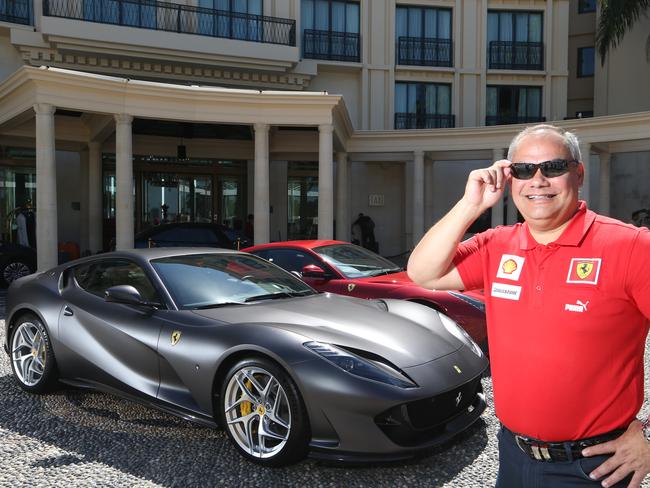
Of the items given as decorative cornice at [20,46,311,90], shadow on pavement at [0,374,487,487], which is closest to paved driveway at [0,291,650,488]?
shadow on pavement at [0,374,487,487]

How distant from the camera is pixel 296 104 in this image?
1437cm

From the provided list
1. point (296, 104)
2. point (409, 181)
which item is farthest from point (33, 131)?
point (409, 181)

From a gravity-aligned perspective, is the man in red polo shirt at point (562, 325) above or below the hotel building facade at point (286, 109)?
below

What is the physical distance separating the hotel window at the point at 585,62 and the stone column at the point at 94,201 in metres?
22.9

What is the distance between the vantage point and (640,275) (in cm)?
152

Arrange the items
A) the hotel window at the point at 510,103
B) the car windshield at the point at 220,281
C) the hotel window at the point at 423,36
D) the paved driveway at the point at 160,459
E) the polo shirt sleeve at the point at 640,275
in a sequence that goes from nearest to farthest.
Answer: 1. the polo shirt sleeve at the point at 640,275
2. the paved driveway at the point at 160,459
3. the car windshield at the point at 220,281
4. the hotel window at the point at 423,36
5. the hotel window at the point at 510,103

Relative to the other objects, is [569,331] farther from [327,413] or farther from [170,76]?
[170,76]

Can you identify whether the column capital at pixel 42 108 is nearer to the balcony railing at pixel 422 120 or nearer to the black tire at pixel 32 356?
the black tire at pixel 32 356

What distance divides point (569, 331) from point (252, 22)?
2054 cm

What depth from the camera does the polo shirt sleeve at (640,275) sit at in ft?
4.95

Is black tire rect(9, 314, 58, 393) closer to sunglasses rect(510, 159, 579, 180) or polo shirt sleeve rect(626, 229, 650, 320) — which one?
sunglasses rect(510, 159, 579, 180)

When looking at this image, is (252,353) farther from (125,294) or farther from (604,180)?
(604,180)

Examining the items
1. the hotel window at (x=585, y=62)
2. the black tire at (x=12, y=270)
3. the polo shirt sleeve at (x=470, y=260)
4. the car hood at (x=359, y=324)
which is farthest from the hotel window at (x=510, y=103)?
the polo shirt sleeve at (x=470, y=260)

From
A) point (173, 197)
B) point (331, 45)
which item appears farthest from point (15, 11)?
point (331, 45)
